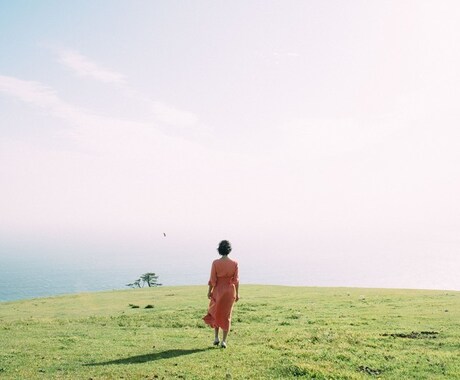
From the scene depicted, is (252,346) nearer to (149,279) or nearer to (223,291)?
(223,291)

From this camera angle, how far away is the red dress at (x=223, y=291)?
15062 mm

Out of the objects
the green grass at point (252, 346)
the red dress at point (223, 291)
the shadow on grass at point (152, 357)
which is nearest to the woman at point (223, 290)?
the red dress at point (223, 291)

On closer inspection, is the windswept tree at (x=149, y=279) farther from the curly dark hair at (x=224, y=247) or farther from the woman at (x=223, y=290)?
the curly dark hair at (x=224, y=247)

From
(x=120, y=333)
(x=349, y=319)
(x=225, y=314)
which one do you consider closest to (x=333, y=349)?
(x=225, y=314)

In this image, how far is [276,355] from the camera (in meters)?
13.5

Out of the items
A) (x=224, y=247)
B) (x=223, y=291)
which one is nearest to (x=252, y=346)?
(x=223, y=291)

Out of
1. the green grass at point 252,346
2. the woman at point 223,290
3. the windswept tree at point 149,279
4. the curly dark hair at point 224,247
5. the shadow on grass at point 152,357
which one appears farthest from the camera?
the windswept tree at point 149,279

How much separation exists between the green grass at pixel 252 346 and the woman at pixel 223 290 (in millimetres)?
941

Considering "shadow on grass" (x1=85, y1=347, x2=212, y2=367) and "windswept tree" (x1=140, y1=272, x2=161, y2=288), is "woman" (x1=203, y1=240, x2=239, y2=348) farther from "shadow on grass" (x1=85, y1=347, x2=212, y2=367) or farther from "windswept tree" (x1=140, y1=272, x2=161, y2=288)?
"windswept tree" (x1=140, y1=272, x2=161, y2=288)

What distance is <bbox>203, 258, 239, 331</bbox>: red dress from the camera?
15.1m

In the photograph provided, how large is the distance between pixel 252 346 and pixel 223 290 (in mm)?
2296

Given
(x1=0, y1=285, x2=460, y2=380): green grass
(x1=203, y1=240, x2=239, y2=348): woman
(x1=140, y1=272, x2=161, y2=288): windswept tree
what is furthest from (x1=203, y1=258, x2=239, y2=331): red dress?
(x1=140, y1=272, x2=161, y2=288): windswept tree

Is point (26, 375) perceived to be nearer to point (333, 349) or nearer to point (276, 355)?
point (276, 355)

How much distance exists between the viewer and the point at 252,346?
15180 millimetres
